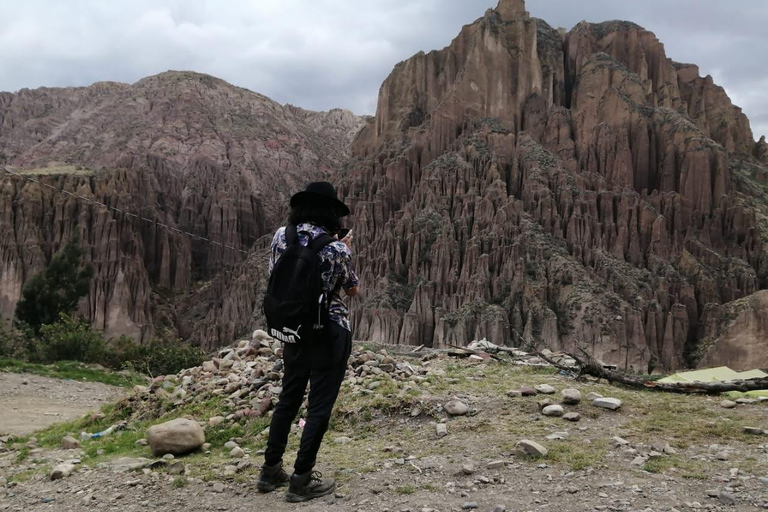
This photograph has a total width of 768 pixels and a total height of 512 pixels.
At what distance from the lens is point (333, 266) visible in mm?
5078

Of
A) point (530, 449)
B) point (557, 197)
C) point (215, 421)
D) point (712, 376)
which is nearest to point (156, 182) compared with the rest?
point (557, 197)

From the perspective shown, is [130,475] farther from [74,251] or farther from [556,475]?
[74,251]

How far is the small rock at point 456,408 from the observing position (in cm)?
682

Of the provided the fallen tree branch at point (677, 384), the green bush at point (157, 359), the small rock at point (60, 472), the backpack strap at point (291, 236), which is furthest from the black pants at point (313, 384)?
the green bush at point (157, 359)

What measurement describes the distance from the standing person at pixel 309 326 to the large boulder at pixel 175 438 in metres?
1.66

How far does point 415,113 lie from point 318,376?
205 feet

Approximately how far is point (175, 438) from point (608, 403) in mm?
4684

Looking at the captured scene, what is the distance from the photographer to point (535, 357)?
10.9m

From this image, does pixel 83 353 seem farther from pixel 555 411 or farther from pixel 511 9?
pixel 511 9

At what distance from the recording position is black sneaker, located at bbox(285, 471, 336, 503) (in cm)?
490

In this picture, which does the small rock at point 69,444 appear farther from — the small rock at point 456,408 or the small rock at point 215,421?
the small rock at point 456,408

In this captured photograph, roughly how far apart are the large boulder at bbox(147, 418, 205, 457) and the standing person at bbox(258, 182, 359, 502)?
1.66 m

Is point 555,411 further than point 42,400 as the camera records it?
No

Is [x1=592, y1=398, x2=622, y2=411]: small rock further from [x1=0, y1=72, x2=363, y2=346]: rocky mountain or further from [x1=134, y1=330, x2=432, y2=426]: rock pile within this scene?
[x1=0, y1=72, x2=363, y2=346]: rocky mountain
